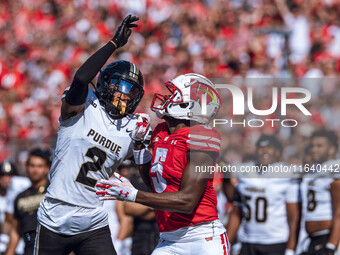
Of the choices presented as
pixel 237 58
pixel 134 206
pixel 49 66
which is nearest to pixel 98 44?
pixel 49 66

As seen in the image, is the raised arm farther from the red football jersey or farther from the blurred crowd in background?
the blurred crowd in background

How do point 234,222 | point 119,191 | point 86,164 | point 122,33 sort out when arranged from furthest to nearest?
point 234,222
point 86,164
point 122,33
point 119,191

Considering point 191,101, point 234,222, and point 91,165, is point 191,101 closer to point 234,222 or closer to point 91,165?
point 91,165

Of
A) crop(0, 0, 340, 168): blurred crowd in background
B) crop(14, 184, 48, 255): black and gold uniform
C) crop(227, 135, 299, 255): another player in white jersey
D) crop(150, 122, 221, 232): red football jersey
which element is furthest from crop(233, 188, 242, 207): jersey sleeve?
crop(150, 122, 221, 232): red football jersey

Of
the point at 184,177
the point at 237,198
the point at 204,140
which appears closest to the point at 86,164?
the point at 184,177

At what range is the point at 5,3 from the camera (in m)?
15.8

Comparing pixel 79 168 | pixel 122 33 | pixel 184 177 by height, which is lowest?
pixel 184 177

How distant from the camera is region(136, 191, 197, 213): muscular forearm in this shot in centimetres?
365

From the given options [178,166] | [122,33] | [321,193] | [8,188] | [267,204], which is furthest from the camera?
[8,188]

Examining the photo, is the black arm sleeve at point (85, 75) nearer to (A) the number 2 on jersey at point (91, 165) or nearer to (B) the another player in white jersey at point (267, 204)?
(A) the number 2 on jersey at point (91, 165)

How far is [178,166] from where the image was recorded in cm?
387

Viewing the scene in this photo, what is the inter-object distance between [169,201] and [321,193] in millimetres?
2839

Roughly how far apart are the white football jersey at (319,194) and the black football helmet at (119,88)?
244 centimetres

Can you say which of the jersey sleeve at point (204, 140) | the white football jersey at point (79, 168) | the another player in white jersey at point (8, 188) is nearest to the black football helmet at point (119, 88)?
the white football jersey at point (79, 168)
